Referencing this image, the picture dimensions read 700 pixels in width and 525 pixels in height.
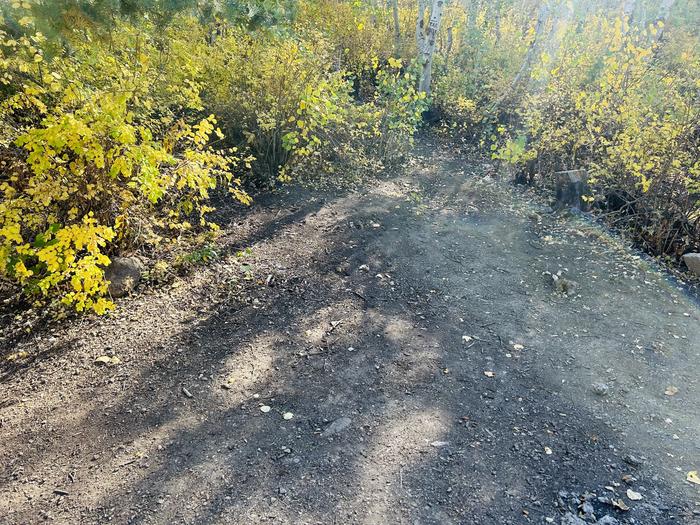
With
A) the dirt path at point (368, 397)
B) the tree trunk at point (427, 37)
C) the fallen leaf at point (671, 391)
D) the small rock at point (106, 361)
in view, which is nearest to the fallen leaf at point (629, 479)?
the dirt path at point (368, 397)

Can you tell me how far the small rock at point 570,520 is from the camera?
2.12m

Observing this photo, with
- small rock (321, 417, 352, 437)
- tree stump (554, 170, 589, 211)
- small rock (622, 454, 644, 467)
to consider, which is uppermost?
tree stump (554, 170, 589, 211)

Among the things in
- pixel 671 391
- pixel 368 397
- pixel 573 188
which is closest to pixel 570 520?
pixel 368 397

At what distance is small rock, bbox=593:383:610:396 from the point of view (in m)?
2.86

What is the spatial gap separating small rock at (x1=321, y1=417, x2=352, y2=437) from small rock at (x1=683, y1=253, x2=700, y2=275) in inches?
147

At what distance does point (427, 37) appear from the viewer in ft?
25.9

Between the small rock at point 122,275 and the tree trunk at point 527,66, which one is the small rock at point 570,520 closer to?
the small rock at point 122,275

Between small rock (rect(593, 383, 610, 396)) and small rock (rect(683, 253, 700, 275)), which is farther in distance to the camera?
small rock (rect(683, 253, 700, 275))

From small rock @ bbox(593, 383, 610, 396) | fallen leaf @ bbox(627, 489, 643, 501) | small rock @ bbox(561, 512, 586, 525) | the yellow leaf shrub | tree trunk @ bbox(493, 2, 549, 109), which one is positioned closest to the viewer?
small rock @ bbox(561, 512, 586, 525)

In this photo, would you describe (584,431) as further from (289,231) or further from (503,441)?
(289,231)

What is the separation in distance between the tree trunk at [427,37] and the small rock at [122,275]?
232 inches

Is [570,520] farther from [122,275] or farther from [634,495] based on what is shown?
[122,275]

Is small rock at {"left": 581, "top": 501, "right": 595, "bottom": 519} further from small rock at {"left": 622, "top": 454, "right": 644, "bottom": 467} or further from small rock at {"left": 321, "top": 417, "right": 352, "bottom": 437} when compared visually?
small rock at {"left": 321, "top": 417, "right": 352, "bottom": 437}

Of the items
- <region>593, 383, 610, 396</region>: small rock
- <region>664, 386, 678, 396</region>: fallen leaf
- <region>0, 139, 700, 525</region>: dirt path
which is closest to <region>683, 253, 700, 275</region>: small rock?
<region>0, 139, 700, 525</region>: dirt path
